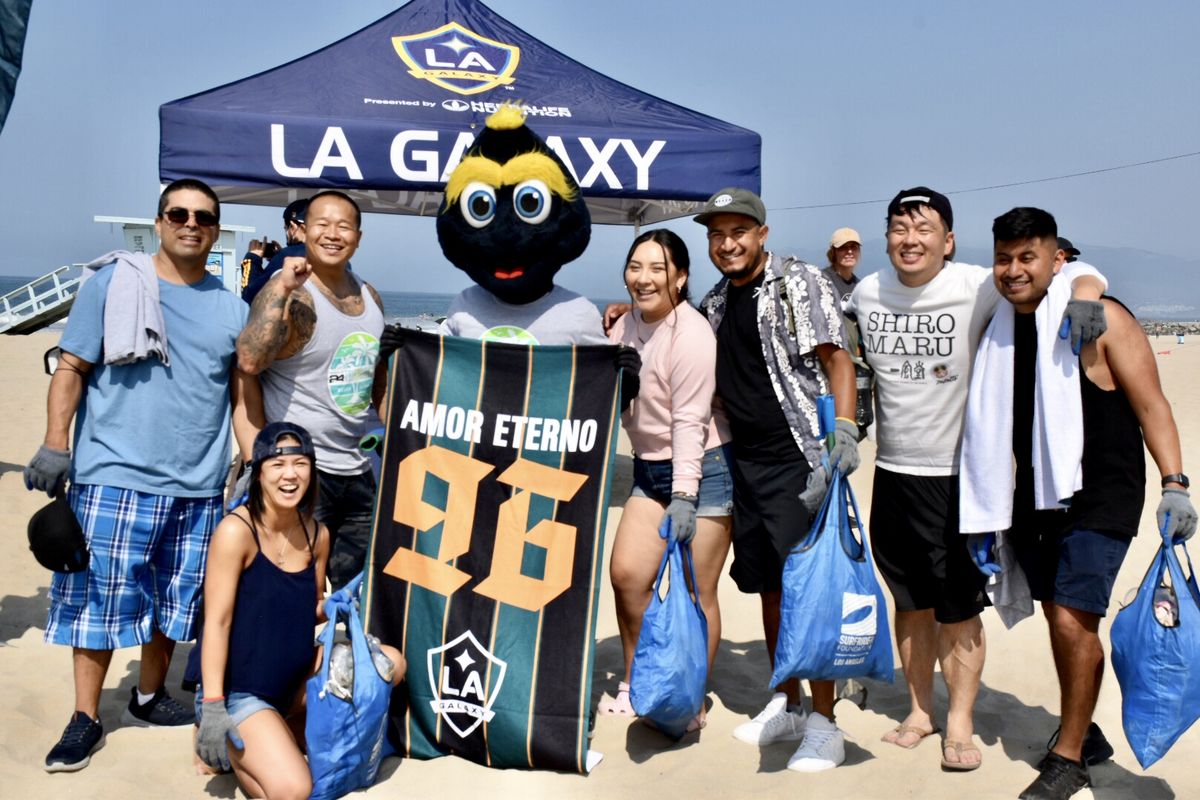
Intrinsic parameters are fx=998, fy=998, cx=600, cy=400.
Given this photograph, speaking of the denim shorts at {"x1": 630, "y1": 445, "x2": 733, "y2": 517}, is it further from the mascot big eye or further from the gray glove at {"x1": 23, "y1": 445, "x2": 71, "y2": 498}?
the gray glove at {"x1": 23, "y1": 445, "x2": 71, "y2": 498}

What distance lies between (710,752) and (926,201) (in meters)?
2.12

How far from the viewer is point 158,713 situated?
378 centimetres

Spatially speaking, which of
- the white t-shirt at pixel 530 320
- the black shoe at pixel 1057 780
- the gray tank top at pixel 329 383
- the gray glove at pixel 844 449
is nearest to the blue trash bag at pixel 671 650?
the gray glove at pixel 844 449

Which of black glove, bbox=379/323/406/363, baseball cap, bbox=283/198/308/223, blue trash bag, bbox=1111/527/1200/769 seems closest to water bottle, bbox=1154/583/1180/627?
blue trash bag, bbox=1111/527/1200/769

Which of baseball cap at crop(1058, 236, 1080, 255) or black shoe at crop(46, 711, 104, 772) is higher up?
baseball cap at crop(1058, 236, 1080, 255)

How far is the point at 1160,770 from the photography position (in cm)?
355

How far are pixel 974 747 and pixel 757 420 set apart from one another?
4.57 ft

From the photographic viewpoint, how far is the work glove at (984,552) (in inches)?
135

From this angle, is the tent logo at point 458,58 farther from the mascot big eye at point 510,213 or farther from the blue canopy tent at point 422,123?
the mascot big eye at point 510,213

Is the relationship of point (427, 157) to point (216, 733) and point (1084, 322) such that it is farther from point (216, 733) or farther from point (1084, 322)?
point (1084, 322)

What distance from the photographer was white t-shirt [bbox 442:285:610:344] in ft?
11.8

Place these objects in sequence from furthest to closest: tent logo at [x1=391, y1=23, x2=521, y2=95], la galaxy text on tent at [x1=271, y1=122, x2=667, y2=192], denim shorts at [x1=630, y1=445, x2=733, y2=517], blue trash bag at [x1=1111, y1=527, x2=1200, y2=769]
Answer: tent logo at [x1=391, y1=23, x2=521, y2=95] < la galaxy text on tent at [x1=271, y1=122, x2=667, y2=192] < denim shorts at [x1=630, y1=445, x2=733, y2=517] < blue trash bag at [x1=1111, y1=527, x2=1200, y2=769]

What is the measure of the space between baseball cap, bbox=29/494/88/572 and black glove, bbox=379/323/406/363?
1.15 m

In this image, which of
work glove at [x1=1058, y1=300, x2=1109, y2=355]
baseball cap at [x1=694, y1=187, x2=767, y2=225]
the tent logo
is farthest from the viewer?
the tent logo
